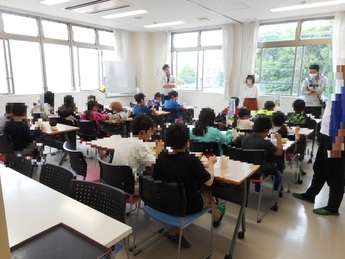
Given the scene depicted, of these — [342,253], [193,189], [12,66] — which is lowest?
[342,253]

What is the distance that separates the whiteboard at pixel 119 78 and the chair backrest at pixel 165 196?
696 centimetres

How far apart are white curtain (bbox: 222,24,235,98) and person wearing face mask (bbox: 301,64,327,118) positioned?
2.54 metres

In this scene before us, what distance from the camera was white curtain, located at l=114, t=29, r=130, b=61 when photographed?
8.62 metres

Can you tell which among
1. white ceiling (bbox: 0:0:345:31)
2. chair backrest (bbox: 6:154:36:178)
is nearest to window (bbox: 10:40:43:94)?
white ceiling (bbox: 0:0:345:31)

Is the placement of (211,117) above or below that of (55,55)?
below

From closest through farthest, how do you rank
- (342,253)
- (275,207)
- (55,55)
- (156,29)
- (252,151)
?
1. (342,253)
2. (252,151)
3. (275,207)
4. (55,55)
5. (156,29)

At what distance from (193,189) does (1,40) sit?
6604 mm

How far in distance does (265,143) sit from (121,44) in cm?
735

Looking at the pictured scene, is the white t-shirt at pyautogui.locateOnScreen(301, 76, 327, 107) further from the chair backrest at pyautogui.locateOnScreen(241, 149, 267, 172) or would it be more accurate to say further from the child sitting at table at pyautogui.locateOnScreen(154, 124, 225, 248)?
the child sitting at table at pyautogui.locateOnScreen(154, 124, 225, 248)

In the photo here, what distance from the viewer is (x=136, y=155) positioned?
224 centimetres

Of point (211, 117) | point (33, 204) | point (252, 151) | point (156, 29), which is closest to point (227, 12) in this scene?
point (156, 29)

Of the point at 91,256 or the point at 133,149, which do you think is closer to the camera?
the point at 91,256

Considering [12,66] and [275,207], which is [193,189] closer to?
[275,207]

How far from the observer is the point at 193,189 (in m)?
1.95
